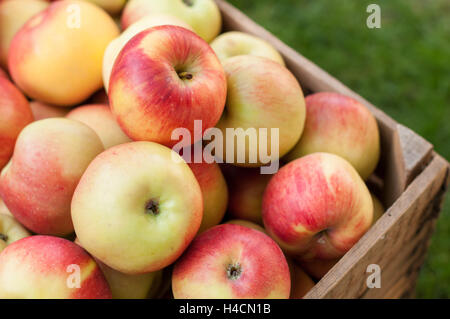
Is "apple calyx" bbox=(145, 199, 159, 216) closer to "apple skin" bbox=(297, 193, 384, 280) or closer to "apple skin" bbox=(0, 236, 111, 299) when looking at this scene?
"apple skin" bbox=(0, 236, 111, 299)

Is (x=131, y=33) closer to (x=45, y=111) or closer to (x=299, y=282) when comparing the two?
(x=45, y=111)

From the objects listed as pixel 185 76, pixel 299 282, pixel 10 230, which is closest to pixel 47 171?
pixel 10 230

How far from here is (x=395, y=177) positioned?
1.06m

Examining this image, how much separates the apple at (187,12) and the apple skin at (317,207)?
427 mm

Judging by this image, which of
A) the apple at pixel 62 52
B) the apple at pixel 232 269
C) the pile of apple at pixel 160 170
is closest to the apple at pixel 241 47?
the pile of apple at pixel 160 170

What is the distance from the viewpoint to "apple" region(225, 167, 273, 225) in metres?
1.03

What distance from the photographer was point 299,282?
0.98 m

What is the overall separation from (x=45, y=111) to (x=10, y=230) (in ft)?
0.99

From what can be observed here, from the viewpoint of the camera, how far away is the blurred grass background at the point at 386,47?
6.16 ft

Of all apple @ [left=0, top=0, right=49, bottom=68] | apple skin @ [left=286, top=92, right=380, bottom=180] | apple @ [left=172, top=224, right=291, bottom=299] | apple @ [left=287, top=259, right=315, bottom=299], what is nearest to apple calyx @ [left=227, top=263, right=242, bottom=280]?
apple @ [left=172, top=224, right=291, bottom=299]

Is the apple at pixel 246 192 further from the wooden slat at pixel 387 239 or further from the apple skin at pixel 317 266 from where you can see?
the wooden slat at pixel 387 239

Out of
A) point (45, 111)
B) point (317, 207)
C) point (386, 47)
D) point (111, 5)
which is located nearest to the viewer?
point (317, 207)

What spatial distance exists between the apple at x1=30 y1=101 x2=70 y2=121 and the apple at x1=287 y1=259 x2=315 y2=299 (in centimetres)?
59
